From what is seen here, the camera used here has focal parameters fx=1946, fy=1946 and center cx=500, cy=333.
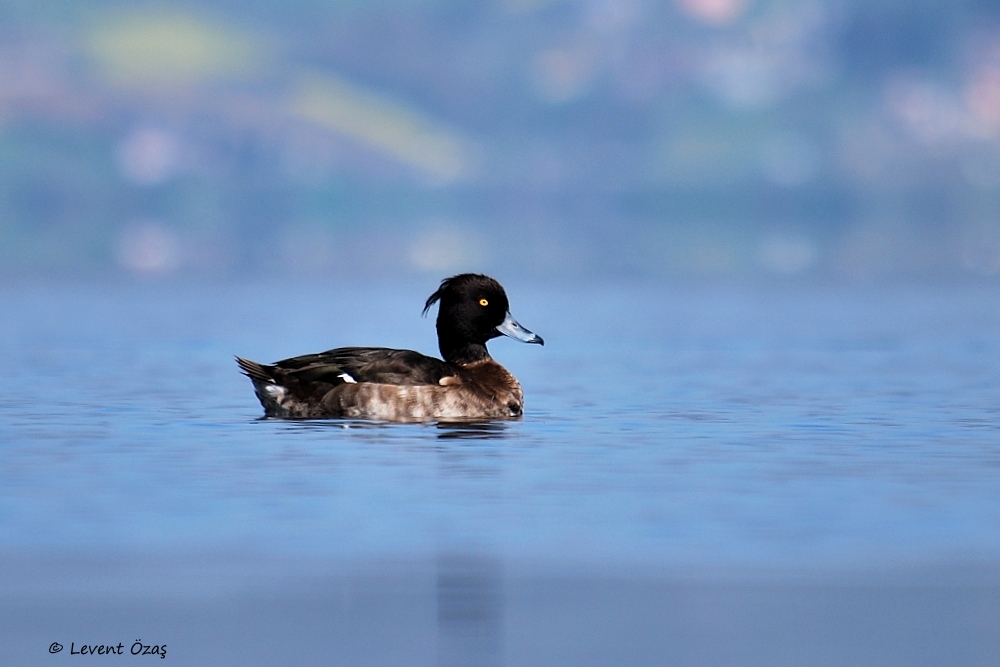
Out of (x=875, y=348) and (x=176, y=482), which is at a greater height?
(x=875, y=348)

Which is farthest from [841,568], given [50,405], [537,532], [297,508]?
[50,405]

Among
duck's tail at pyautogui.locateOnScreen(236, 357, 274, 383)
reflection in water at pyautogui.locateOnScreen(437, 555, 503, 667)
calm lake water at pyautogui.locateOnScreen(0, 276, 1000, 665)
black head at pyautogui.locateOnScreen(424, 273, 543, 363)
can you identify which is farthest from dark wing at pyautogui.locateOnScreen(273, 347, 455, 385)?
reflection in water at pyautogui.locateOnScreen(437, 555, 503, 667)

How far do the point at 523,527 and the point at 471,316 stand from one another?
293 inches

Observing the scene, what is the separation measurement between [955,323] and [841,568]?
34912 millimetres

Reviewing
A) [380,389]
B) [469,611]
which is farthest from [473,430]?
[469,611]

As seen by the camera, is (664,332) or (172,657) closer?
(172,657)

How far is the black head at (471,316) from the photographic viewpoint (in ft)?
63.9

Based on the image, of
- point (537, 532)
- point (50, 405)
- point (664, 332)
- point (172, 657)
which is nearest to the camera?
point (172, 657)

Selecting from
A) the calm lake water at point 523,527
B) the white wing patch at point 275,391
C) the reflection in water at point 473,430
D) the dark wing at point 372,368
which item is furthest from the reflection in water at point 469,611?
the white wing patch at point 275,391

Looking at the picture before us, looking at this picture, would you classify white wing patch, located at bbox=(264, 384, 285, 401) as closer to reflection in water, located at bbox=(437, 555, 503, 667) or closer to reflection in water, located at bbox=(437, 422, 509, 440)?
reflection in water, located at bbox=(437, 422, 509, 440)

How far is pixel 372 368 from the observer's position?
60.0 ft

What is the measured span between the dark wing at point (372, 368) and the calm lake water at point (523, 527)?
19.8 inches

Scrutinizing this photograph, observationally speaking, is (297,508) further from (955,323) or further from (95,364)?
(955,323)

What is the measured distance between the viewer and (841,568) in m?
10.9
